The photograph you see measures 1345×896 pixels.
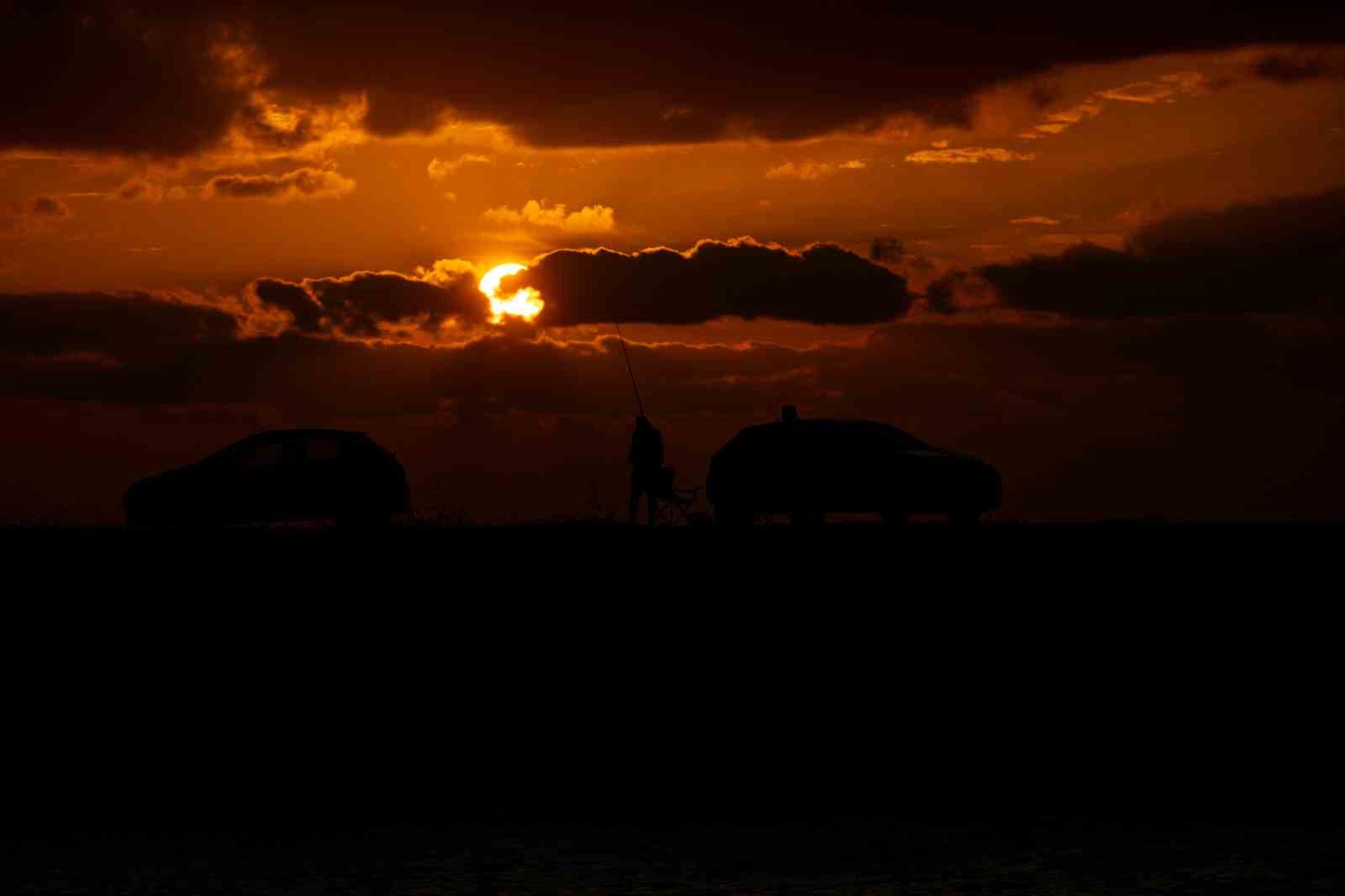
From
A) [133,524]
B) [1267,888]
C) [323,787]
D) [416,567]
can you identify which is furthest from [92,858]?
[133,524]

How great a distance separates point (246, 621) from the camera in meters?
26.5

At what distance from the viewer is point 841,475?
30.6 metres

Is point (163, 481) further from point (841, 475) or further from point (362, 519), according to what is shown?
point (841, 475)

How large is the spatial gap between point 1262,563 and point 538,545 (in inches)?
361

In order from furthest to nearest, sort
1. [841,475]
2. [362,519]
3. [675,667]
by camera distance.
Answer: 1. [362,519]
2. [841,475]
3. [675,667]

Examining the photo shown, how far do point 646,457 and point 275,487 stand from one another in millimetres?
5226

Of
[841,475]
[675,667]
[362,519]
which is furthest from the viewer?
[362,519]

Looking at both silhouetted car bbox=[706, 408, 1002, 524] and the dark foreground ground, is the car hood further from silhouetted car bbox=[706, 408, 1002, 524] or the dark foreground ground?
silhouetted car bbox=[706, 408, 1002, 524]

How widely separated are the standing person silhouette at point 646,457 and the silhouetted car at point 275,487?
3563 millimetres

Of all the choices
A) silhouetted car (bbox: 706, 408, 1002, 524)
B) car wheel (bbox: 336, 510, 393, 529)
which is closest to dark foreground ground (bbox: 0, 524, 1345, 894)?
silhouetted car (bbox: 706, 408, 1002, 524)

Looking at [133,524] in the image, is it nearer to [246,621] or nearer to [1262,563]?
[246,621]

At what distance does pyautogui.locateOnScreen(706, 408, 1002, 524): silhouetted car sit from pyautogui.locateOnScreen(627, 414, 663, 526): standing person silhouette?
103 cm

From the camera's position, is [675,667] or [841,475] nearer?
[675,667]

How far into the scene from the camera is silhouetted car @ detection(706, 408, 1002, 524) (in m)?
30.1
